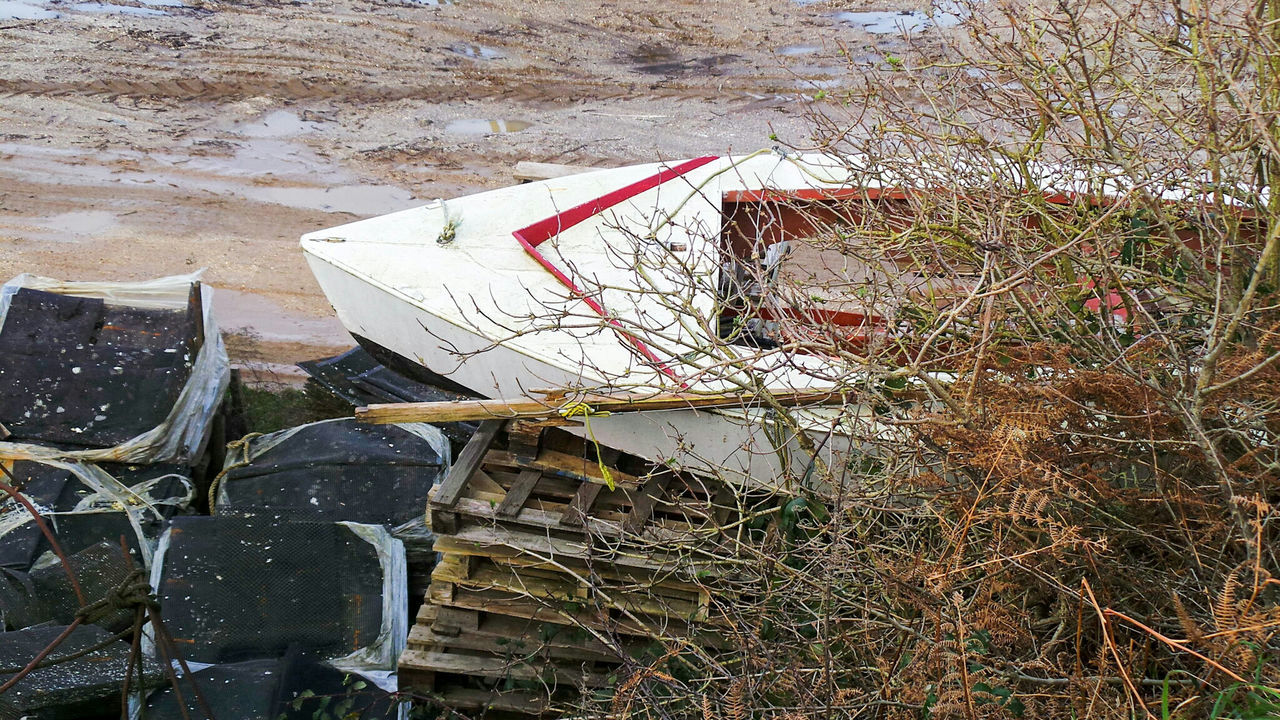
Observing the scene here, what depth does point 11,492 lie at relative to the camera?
2.39 m

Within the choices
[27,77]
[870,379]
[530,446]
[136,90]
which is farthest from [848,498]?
[27,77]

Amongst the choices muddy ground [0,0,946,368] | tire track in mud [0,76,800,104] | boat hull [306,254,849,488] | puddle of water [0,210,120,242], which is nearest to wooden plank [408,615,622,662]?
boat hull [306,254,849,488]

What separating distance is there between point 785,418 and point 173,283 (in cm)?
382

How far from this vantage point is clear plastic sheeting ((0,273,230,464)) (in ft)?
14.8

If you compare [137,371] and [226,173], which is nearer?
[137,371]

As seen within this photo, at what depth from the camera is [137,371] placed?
474 centimetres

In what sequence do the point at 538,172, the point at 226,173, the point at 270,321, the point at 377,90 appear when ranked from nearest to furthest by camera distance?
the point at 538,172 → the point at 270,321 → the point at 226,173 → the point at 377,90

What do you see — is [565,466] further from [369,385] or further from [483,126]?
Result: [483,126]

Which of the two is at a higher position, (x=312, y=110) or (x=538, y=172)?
(x=538, y=172)

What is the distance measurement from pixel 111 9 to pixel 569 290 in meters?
10.3

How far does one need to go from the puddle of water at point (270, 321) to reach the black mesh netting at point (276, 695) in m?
3.49

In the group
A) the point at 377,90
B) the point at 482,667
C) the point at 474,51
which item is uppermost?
the point at 474,51

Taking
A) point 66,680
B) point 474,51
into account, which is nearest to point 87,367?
point 66,680

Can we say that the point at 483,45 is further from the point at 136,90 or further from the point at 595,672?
the point at 595,672
